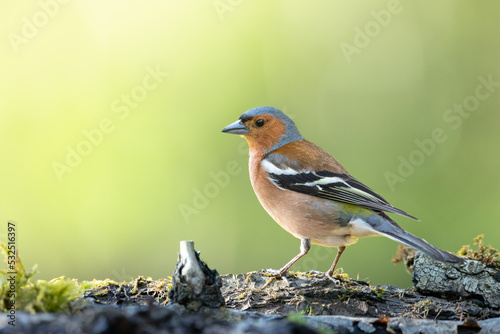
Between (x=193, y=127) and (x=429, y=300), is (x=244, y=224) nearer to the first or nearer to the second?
(x=193, y=127)

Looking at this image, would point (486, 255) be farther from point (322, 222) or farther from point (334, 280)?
point (322, 222)

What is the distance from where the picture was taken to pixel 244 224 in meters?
7.50

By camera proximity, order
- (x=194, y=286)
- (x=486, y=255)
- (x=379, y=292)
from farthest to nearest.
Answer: (x=486, y=255), (x=379, y=292), (x=194, y=286)

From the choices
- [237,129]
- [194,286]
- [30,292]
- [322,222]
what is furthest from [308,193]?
[30,292]

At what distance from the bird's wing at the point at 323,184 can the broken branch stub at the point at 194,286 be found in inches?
99.7

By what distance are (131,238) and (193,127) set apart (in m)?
1.97

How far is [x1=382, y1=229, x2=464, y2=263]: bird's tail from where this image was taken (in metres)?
3.92

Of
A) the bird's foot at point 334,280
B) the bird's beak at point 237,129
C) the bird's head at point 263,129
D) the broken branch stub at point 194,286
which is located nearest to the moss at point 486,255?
the bird's foot at point 334,280

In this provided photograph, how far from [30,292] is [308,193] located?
3357mm

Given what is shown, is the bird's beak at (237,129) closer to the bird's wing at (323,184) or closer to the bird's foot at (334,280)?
the bird's wing at (323,184)

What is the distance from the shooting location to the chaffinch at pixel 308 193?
509cm

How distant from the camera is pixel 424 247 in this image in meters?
4.14

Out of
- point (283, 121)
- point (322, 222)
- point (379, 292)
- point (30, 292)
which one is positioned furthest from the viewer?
point (283, 121)

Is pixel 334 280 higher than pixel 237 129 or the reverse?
the reverse
